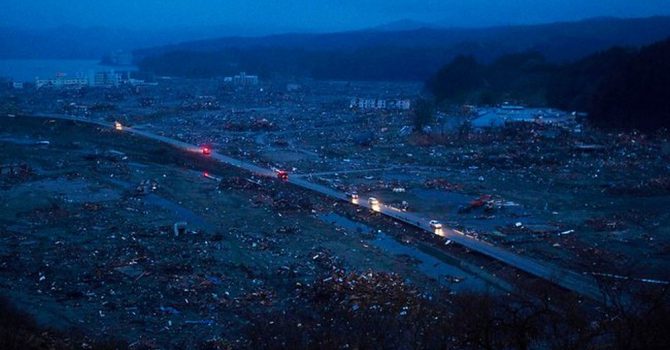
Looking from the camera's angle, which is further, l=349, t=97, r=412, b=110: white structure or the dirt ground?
l=349, t=97, r=412, b=110: white structure

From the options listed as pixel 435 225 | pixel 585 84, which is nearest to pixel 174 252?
pixel 435 225

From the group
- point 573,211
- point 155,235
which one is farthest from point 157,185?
point 573,211

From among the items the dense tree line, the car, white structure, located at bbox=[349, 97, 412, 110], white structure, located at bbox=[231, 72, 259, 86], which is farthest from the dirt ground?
white structure, located at bbox=[231, 72, 259, 86]

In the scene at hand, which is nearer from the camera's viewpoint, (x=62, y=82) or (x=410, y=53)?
(x=62, y=82)

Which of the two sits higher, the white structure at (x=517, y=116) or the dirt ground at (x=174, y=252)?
the white structure at (x=517, y=116)

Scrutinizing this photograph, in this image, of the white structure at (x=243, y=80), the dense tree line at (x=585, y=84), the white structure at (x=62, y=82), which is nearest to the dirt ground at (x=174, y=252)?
the dense tree line at (x=585, y=84)

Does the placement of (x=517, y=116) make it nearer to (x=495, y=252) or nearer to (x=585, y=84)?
(x=585, y=84)

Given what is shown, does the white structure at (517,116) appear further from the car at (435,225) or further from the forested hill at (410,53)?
the forested hill at (410,53)

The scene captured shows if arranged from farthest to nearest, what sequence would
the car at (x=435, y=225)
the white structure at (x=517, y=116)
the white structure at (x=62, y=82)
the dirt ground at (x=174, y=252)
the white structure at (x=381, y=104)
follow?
the white structure at (x=62, y=82)
the white structure at (x=381, y=104)
the white structure at (x=517, y=116)
the car at (x=435, y=225)
the dirt ground at (x=174, y=252)

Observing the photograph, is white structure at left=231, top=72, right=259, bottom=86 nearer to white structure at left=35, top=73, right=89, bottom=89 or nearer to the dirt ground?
white structure at left=35, top=73, right=89, bottom=89
